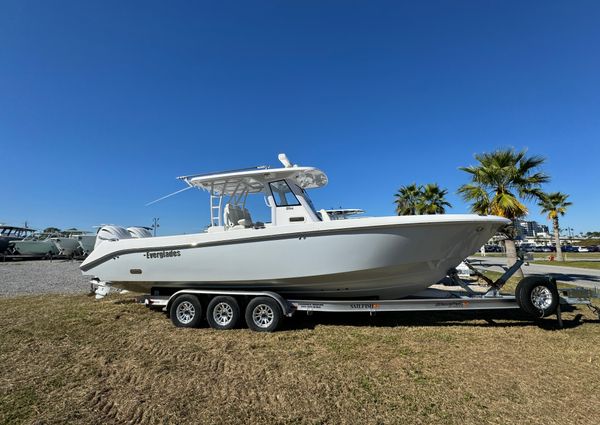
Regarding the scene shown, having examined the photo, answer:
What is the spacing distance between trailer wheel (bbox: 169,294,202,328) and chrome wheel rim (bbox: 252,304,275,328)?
1112mm

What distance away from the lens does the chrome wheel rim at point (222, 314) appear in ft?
19.6

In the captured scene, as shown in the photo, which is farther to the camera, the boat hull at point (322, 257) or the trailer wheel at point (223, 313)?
the trailer wheel at point (223, 313)

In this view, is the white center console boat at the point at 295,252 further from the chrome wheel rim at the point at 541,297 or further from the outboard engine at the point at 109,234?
the chrome wheel rim at the point at 541,297

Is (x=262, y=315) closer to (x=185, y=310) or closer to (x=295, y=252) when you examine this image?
(x=295, y=252)

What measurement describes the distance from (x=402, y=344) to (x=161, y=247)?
4.69 metres

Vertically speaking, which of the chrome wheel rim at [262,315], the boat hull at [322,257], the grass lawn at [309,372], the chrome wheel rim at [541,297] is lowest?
the grass lawn at [309,372]

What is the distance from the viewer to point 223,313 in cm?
602

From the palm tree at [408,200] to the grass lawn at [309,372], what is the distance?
17247 millimetres

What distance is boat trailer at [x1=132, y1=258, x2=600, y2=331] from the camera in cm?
548

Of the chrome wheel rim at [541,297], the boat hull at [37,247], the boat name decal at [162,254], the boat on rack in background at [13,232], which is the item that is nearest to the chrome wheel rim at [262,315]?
the boat name decal at [162,254]

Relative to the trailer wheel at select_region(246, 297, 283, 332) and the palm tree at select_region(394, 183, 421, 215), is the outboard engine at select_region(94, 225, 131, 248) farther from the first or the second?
the palm tree at select_region(394, 183, 421, 215)

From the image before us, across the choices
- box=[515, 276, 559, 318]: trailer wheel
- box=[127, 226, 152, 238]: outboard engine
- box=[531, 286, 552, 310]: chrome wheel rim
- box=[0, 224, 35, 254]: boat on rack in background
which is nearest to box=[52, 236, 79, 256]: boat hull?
box=[0, 224, 35, 254]: boat on rack in background

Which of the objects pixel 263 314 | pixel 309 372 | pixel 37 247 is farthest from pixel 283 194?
pixel 37 247

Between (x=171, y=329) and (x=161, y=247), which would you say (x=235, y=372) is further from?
(x=161, y=247)
